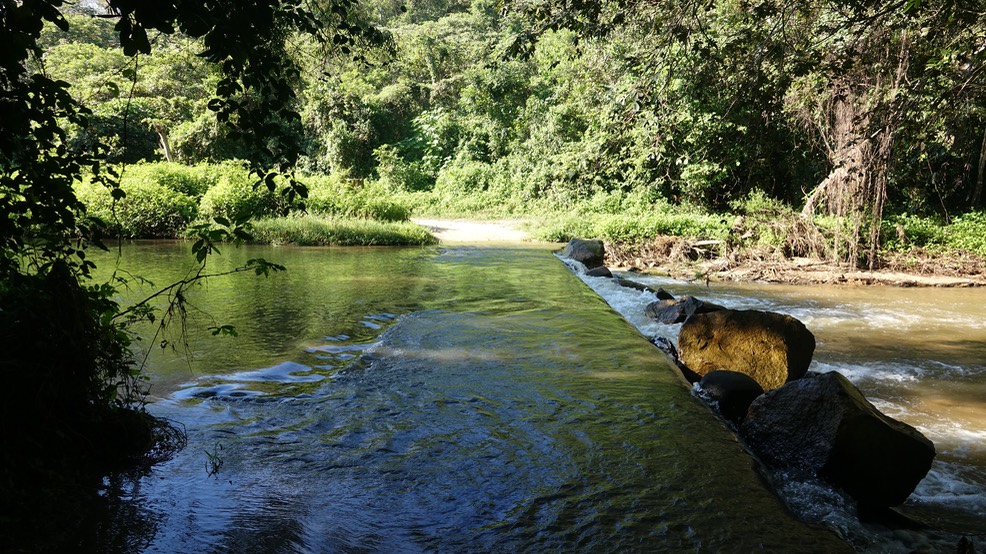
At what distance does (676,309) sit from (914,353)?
2932 millimetres

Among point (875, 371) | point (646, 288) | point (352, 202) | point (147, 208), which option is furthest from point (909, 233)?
point (147, 208)

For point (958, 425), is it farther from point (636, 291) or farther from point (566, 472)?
point (636, 291)

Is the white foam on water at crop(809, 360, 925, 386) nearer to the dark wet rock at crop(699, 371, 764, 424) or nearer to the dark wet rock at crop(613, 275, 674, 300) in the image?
the dark wet rock at crop(699, 371, 764, 424)

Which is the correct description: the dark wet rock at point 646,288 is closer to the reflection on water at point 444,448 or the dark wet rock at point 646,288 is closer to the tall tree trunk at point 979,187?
the reflection on water at point 444,448

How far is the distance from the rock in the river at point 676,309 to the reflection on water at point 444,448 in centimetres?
163

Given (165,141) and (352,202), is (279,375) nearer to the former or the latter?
(352,202)

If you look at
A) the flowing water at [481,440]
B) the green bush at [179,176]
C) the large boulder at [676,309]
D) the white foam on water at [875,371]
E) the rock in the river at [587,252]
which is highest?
the green bush at [179,176]

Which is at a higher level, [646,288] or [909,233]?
[909,233]

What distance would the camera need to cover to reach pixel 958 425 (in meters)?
5.65

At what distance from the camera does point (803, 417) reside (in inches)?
175

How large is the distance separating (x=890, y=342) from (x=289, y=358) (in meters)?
7.54

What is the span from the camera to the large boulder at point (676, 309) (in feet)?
30.2

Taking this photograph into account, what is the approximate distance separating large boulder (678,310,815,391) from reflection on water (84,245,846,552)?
57 cm

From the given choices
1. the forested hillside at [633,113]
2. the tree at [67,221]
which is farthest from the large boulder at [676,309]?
the tree at [67,221]
